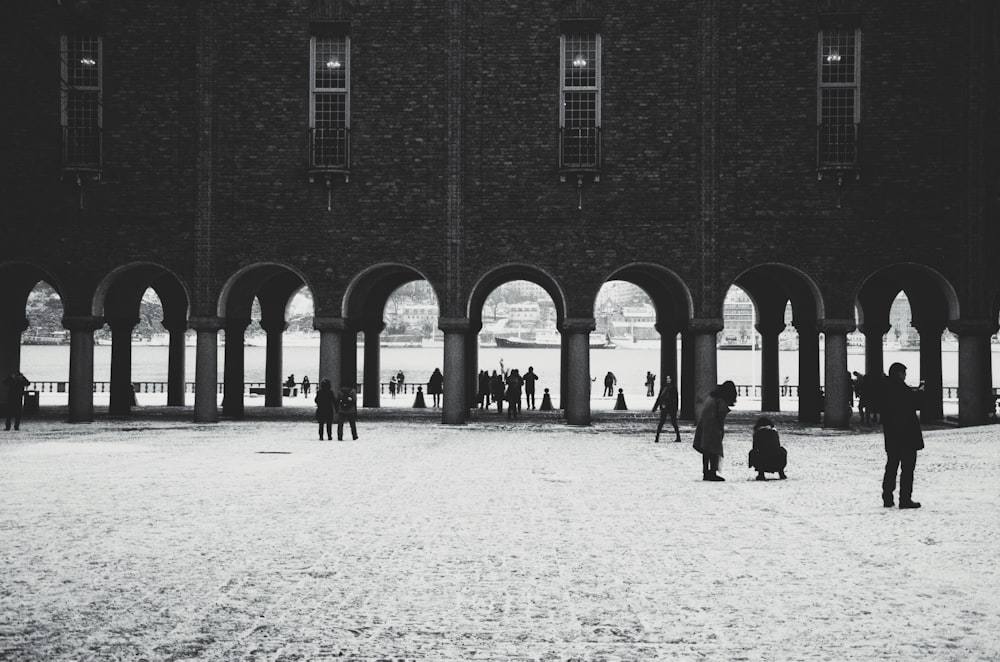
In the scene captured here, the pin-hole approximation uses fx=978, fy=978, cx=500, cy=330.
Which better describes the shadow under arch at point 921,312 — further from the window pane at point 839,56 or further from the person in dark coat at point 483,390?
the person in dark coat at point 483,390

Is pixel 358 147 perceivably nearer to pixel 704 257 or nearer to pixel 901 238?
pixel 704 257

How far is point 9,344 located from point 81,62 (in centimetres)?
956

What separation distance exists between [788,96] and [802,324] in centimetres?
732

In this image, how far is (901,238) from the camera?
27328mm

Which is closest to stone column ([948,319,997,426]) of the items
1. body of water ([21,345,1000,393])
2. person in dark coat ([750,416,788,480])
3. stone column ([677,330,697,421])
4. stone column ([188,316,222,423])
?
stone column ([677,330,697,421])

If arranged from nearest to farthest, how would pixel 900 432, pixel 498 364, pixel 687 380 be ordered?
pixel 900 432
pixel 687 380
pixel 498 364

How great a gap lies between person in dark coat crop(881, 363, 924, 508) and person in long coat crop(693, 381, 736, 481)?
3.34 meters

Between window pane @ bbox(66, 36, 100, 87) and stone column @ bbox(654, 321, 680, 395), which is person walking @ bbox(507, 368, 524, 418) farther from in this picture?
window pane @ bbox(66, 36, 100, 87)

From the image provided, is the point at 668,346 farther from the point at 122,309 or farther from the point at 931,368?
the point at 122,309

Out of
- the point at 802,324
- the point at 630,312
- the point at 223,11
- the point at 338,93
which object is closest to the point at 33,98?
the point at 223,11

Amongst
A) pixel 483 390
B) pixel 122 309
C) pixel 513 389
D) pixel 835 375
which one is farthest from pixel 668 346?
pixel 122 309

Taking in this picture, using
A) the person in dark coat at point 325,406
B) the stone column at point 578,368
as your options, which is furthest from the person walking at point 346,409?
the stone column at point 578,368

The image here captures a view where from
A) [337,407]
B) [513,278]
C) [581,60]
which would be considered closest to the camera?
[337,407]

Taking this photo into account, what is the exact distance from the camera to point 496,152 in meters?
28.1
